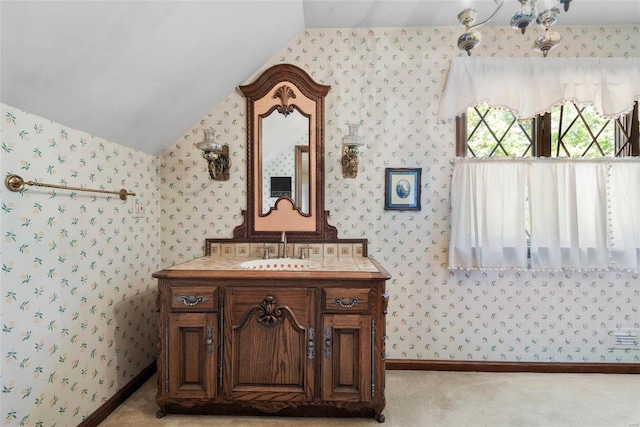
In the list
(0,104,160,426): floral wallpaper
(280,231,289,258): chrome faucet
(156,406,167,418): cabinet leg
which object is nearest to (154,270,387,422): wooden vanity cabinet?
(156,406,167,418): cabinet leg

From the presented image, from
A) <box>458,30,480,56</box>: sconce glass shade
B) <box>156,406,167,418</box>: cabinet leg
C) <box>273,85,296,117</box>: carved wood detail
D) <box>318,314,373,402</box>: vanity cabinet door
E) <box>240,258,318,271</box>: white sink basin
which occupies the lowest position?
<box>156,406,167,418</box>: cabinet leg

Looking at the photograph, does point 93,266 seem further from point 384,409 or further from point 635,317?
point 635,317

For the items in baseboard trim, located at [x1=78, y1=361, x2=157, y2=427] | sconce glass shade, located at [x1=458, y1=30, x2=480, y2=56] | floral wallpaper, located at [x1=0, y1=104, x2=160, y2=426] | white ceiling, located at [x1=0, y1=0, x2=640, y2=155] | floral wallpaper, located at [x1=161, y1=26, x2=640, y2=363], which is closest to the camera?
white ceiling, located at [x1=0, y1=0, x2=640, y2=155]

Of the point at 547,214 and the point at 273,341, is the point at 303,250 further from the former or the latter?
the point at 547,214

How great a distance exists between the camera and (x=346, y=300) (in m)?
1.84

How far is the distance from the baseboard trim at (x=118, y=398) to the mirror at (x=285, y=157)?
3.68 feet

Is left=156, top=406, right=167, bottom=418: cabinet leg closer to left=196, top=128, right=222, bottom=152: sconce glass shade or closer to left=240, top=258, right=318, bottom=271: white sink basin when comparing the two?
left=240, top=258, right=318, bottom=271: white sink basin

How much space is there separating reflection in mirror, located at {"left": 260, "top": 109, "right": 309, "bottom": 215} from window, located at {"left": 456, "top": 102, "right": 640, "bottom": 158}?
3.79 ft

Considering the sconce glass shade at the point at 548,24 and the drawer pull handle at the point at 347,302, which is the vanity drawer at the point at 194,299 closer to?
the drawer pull handle at the point at 347,302

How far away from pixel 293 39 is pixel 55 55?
1606 mm

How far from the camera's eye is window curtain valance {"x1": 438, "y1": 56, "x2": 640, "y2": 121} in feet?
7.89

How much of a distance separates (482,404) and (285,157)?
2.06 m

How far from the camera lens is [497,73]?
245 cm

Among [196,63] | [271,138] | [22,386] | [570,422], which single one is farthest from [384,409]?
[196,63]
